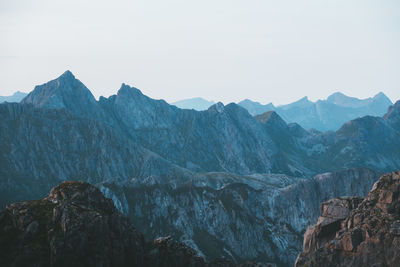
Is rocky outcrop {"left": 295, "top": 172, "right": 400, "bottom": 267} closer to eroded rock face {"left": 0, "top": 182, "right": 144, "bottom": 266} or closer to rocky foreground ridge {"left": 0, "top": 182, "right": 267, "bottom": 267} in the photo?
rocky foreground ridge {"left": 0, "top": 182, "right": 267, "bottom": 267}

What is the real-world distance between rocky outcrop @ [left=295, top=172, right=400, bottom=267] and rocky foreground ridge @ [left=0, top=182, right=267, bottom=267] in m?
42.9

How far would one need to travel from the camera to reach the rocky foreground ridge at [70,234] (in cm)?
9038

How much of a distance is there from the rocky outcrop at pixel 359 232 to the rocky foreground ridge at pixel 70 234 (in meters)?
42.9

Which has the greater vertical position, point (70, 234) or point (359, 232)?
point (70, 234)

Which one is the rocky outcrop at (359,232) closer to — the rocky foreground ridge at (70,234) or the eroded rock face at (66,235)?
the rocky foreground ridge at (70,234)

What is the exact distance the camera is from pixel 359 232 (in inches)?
4510

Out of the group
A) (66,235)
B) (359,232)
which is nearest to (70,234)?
(66,235)

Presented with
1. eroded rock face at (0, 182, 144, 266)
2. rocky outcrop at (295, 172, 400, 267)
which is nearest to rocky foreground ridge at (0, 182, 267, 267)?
eroded rock face at (0, 182, 144, 266)

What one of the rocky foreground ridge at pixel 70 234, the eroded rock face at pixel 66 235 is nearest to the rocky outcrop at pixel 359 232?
the rocky foreground ridge at pixel 70 234

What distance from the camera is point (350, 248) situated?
11362 cm

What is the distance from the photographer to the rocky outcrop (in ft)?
358

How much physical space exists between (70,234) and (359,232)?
231 feet

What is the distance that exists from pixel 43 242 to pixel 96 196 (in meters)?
19.9

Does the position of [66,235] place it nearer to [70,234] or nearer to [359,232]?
[70,234]
